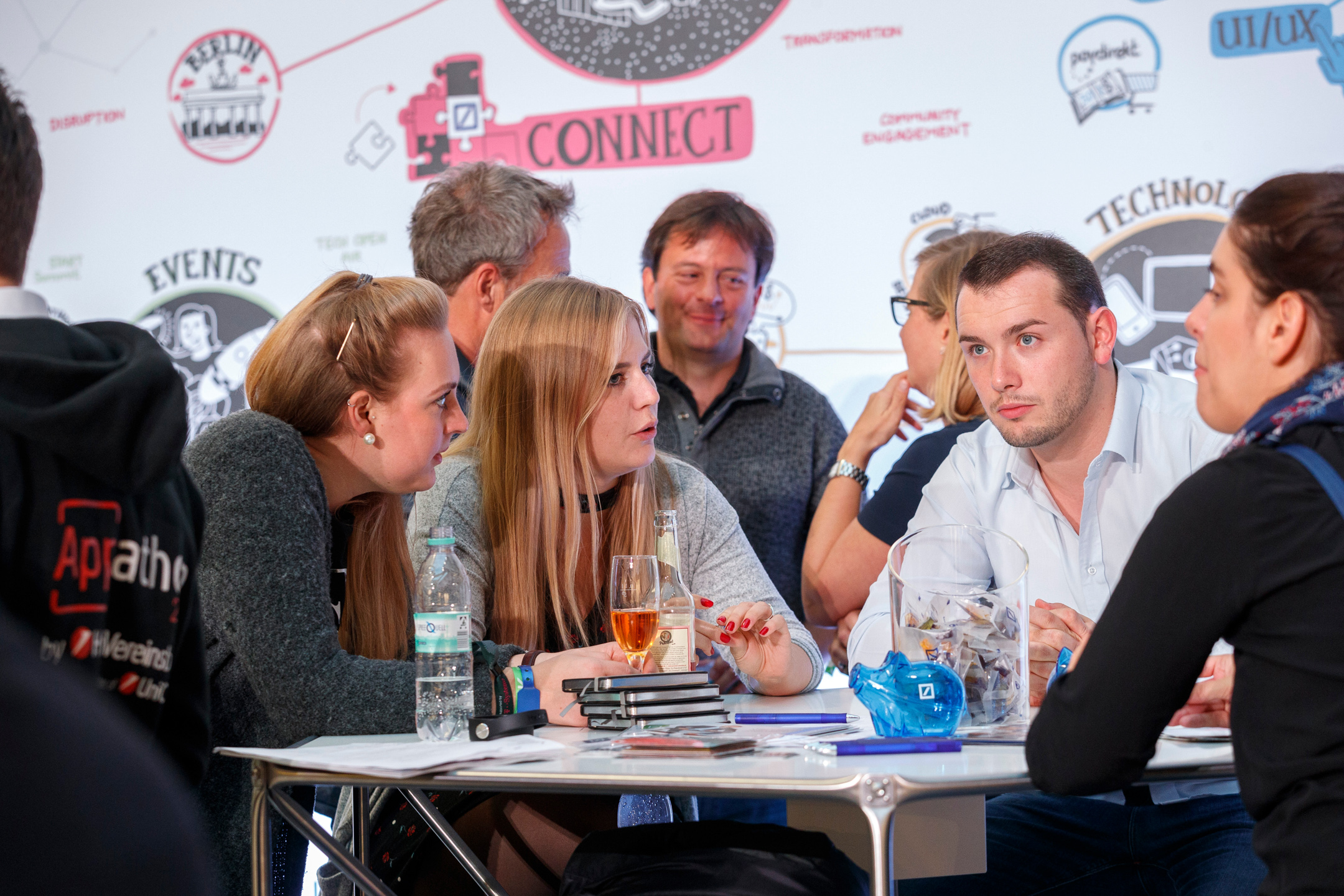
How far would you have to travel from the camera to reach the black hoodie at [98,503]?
95cm

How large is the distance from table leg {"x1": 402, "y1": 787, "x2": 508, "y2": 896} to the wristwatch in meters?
1.54

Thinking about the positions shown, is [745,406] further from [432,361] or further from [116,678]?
[116,678]

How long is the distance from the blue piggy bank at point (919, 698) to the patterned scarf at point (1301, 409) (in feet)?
1.56

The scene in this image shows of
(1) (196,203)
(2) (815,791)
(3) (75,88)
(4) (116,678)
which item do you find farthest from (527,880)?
(3) (75,88)

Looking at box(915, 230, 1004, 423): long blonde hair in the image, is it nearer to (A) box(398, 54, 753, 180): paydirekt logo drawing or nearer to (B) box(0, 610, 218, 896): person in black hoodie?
(A) box(398, 54, 753, 180): paydirekt logo drawing

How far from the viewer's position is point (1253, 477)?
1.11m

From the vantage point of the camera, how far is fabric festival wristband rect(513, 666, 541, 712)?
1687 mm

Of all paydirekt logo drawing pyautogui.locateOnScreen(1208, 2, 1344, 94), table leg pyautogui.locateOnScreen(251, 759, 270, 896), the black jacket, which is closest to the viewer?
the black jacket

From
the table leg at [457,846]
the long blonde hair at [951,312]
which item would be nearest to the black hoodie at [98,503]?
the table leg at [457,846]

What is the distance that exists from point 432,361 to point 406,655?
503mm

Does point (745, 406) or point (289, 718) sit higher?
point (745, 406)

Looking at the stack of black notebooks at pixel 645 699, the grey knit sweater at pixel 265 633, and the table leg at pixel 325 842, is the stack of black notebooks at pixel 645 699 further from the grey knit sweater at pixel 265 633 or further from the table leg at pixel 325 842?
the table leg at pixel 325 842

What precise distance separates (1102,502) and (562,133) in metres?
2.32

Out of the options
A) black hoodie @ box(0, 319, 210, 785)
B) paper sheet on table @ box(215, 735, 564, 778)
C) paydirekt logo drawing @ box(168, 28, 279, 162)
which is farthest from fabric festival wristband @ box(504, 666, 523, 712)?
paydirekt logo drawing @ box(168, 28, 279, 162)
